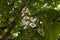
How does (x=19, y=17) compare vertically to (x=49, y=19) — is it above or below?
above

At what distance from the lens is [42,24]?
100cm

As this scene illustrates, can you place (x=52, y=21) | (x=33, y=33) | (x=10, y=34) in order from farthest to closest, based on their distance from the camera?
(x=10, y=34) → (x=33, y=33) → (x=52, y=21)

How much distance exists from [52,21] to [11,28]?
367mm

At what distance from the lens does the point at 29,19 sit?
122 cm

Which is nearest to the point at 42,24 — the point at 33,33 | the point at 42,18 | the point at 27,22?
the point at 42,18

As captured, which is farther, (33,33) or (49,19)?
(33,33)

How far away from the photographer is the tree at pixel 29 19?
0.94m

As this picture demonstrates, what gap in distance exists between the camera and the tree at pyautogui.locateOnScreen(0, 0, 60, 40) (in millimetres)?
940

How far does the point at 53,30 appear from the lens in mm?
935

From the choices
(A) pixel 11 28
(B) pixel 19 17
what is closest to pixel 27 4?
(B) pixel 19 17

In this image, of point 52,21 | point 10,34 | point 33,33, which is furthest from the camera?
point 10,34

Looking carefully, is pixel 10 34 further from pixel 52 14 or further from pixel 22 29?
pixel 52 14

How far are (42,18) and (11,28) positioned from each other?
28 centimetres

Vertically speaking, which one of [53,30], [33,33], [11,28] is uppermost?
[11,28]
